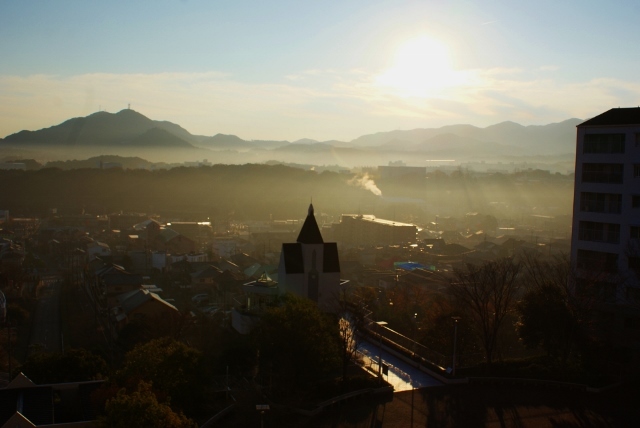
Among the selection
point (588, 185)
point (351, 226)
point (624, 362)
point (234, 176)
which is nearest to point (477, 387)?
point (624, 362)

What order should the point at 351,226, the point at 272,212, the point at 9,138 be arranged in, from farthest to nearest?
the point at 9,138, the point at 272,212, the point at 351,226

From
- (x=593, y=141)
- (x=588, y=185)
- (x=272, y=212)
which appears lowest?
(x=272, y=212)

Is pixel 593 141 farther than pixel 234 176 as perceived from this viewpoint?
No

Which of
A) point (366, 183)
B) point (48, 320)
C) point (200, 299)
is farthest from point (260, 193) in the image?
point (48, 320)

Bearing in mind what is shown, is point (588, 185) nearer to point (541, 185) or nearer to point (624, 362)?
point (624, 362)

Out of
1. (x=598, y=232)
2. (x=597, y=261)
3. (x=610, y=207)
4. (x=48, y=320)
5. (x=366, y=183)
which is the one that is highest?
(x=610, y=207)

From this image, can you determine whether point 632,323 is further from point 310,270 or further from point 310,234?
point 310,234

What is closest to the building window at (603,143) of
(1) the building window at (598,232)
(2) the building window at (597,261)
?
(1) the building window at (598,232)
